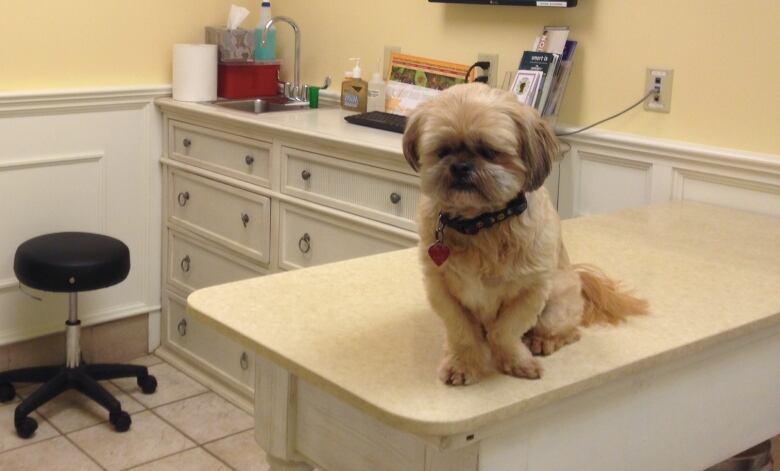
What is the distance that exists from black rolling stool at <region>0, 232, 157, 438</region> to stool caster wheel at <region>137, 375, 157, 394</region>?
0.07m

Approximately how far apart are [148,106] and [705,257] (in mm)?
2210

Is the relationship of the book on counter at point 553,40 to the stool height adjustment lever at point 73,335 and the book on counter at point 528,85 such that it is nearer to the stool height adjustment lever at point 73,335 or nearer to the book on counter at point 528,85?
the book on counter at point 528,85

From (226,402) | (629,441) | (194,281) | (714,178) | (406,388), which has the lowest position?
(226,402)

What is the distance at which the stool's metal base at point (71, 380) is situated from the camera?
9.75 ft

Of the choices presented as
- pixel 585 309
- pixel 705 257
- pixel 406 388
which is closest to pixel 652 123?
pixel 705 257

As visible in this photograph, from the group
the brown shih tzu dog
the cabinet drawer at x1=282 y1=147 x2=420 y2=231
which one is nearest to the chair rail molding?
the cabinet drawer at x1=282 y1=147 x2=420 y2=231

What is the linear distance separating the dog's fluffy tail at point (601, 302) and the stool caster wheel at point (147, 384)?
2113 mm

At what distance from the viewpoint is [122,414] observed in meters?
3.03

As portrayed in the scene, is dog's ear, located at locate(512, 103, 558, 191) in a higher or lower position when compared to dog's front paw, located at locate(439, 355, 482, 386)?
higher

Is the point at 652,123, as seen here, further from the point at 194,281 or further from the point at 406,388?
the point at 194,281

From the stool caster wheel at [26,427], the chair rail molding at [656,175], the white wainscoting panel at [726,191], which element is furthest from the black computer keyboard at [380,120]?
the stool caster wheel at [26,427]

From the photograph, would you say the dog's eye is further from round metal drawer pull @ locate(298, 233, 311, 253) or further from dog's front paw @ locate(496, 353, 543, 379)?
round metal drawer pull @ locate(298, 233, 311, 253)

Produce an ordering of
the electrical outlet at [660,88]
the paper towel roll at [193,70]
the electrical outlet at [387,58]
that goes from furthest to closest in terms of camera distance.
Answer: the paper towel roll at [193,70], the electrical outlet at [387,58], the electrical outlet at [660,88]

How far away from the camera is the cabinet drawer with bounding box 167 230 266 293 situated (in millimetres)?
3318
